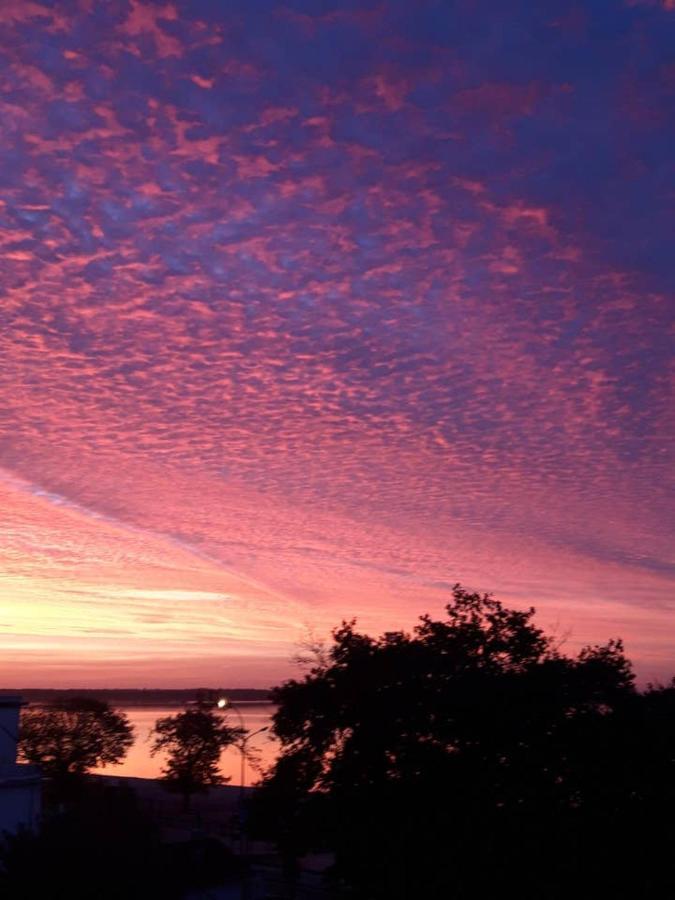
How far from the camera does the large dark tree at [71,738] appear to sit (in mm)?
55781

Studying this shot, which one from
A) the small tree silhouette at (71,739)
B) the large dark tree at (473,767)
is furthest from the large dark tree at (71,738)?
the large dark tree at (473,767)

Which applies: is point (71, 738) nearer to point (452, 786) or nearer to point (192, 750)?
point (192, 750)

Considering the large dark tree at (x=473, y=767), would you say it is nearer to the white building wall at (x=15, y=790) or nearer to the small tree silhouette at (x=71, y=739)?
the white building wall at (x=15, y=790)

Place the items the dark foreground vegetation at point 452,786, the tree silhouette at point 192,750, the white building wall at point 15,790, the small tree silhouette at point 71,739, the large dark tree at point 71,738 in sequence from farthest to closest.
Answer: the tree silhouette at point 192,750 < the large dark tree at point 71,738 < the small tree silhouette at point 71,739 < the white building wall at point 15,790 < the dark foreground vegetation at point 452,786

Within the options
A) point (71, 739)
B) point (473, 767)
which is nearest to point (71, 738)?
point (71, 739)

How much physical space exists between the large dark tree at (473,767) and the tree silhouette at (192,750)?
1592 inches

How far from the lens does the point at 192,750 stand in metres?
65.2

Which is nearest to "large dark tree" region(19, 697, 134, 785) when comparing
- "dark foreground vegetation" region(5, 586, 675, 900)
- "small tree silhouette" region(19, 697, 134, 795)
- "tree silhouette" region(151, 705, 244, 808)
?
"small tree silhouette" region(19, 697, 134, 795)

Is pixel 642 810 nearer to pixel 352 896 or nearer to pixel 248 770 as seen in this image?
pixel 352 896

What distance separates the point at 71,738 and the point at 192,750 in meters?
10.1

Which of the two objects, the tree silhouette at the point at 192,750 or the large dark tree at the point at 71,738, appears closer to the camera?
the large dark tree at the point at 71,738

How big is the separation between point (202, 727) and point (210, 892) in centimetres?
3489

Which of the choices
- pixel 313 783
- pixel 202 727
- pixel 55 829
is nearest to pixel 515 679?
pixel 313 783

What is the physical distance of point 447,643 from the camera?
2600cm
